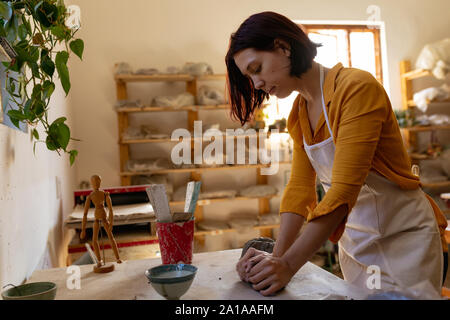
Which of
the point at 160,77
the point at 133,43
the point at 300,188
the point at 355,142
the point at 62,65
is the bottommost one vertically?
the point at 300,188

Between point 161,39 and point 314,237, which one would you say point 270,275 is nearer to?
point 314,237

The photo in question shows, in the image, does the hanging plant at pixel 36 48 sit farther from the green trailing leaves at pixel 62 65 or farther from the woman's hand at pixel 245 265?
the woman's hand at pixel 245 265

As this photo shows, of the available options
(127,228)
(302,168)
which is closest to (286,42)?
(302,168)

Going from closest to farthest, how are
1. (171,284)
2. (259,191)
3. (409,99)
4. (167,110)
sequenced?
(171,284)
(167,110)
(259,191)
(409,99)

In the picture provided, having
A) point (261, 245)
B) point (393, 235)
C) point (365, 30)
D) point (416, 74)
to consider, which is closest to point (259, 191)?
point (416, 74)

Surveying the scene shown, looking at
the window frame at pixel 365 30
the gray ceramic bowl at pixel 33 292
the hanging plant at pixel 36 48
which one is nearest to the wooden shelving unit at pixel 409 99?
the window frame at pixel 365 30

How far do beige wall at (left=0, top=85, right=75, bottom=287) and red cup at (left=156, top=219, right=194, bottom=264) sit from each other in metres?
0.45

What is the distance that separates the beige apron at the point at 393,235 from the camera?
107 centimetres

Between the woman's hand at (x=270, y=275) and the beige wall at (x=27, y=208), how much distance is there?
2.35 ft

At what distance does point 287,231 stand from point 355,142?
39cm

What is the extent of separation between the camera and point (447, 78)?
454cm

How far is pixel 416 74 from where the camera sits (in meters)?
4.21

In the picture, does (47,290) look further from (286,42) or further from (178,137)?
(178,137)

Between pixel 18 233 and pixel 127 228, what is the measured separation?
1.21m
